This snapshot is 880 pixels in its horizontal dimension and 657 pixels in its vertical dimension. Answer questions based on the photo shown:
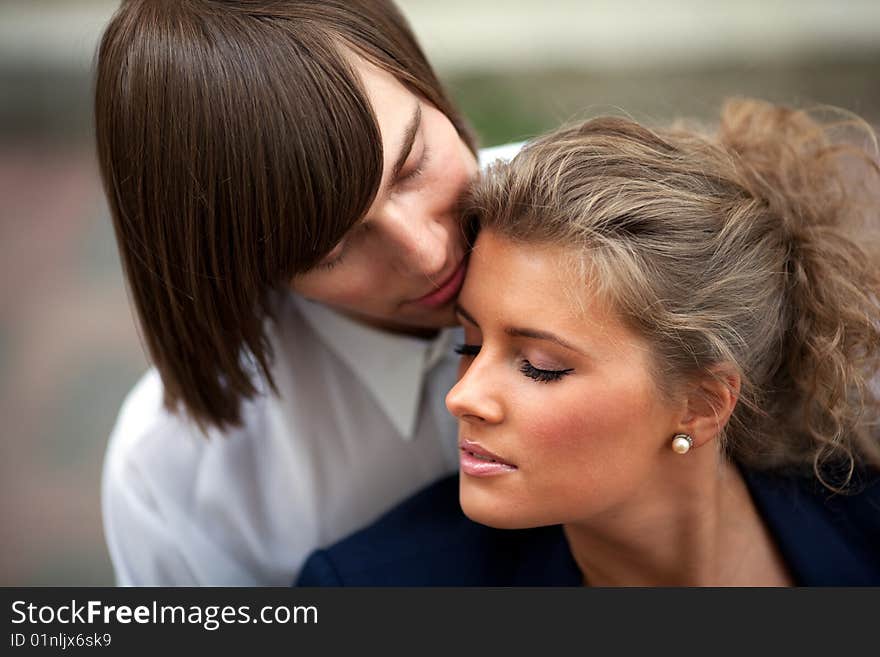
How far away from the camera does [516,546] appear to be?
2.05m

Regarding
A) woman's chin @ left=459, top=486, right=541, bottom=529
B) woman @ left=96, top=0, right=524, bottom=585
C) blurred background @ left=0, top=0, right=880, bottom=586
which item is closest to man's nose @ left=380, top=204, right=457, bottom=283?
woman @ left=96, top=0, right=524, bottom=585

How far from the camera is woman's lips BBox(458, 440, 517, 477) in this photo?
1651 mm

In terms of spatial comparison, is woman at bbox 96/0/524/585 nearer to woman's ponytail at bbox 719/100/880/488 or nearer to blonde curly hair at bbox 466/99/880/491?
blonde curly hair at bbox 466/99/880/491

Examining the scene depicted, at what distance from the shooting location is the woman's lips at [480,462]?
1651 mm

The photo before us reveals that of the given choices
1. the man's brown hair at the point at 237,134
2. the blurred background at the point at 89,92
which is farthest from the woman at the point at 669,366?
the blurred background at the point at 89,92

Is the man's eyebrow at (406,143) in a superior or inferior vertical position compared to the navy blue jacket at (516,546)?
superior

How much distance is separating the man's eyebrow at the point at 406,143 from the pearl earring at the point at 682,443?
23.7 inches

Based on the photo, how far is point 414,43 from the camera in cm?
191

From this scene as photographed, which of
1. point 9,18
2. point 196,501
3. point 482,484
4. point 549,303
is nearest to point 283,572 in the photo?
point 196,501

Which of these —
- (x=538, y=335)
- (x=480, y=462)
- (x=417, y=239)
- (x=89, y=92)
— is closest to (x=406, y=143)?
(x=417, y=239)

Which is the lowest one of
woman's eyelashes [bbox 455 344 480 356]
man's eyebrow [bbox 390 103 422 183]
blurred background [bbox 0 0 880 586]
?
blurred background [bbox 0 0 880 586]

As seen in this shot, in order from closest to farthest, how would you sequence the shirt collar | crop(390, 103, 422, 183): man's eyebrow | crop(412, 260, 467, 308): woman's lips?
crop(390, 103, 422, 183): man's eyebrow
crop(412, 260, 467, 308): woman's lips
the shirt collar

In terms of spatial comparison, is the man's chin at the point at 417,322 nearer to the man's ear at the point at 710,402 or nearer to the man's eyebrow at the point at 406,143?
the man's eyebrow at the point at 406,143
